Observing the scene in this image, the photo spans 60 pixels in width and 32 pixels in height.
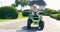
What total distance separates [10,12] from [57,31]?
623 inches

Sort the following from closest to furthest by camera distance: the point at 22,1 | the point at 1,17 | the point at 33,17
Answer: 1. the point at 33,17
2. the point at 1,17
3. the point at 22,1

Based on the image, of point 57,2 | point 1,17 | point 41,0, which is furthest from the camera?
point 41,0

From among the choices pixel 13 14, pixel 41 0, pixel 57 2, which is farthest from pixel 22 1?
pixel 13 14

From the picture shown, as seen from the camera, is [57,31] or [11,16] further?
[11,16]

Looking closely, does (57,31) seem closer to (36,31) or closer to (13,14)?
(36,31)

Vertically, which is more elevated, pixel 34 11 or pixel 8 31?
pixel 34 11

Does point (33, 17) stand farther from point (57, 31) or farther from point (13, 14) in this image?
point (13, 14)

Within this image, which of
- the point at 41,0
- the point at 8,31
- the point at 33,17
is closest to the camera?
the point at 8,31

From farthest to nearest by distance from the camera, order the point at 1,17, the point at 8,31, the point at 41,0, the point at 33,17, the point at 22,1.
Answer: the point at 41,0 < the point at 22,1 < the point at 1,17 < the point at 33,17 < the point at 8,31

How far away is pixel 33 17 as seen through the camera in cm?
1285

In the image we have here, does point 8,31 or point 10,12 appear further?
point 10,12

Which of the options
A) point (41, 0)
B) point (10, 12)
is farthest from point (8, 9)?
point (41, 0)

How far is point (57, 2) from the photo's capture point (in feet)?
168

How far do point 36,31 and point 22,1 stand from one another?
2223 inches
